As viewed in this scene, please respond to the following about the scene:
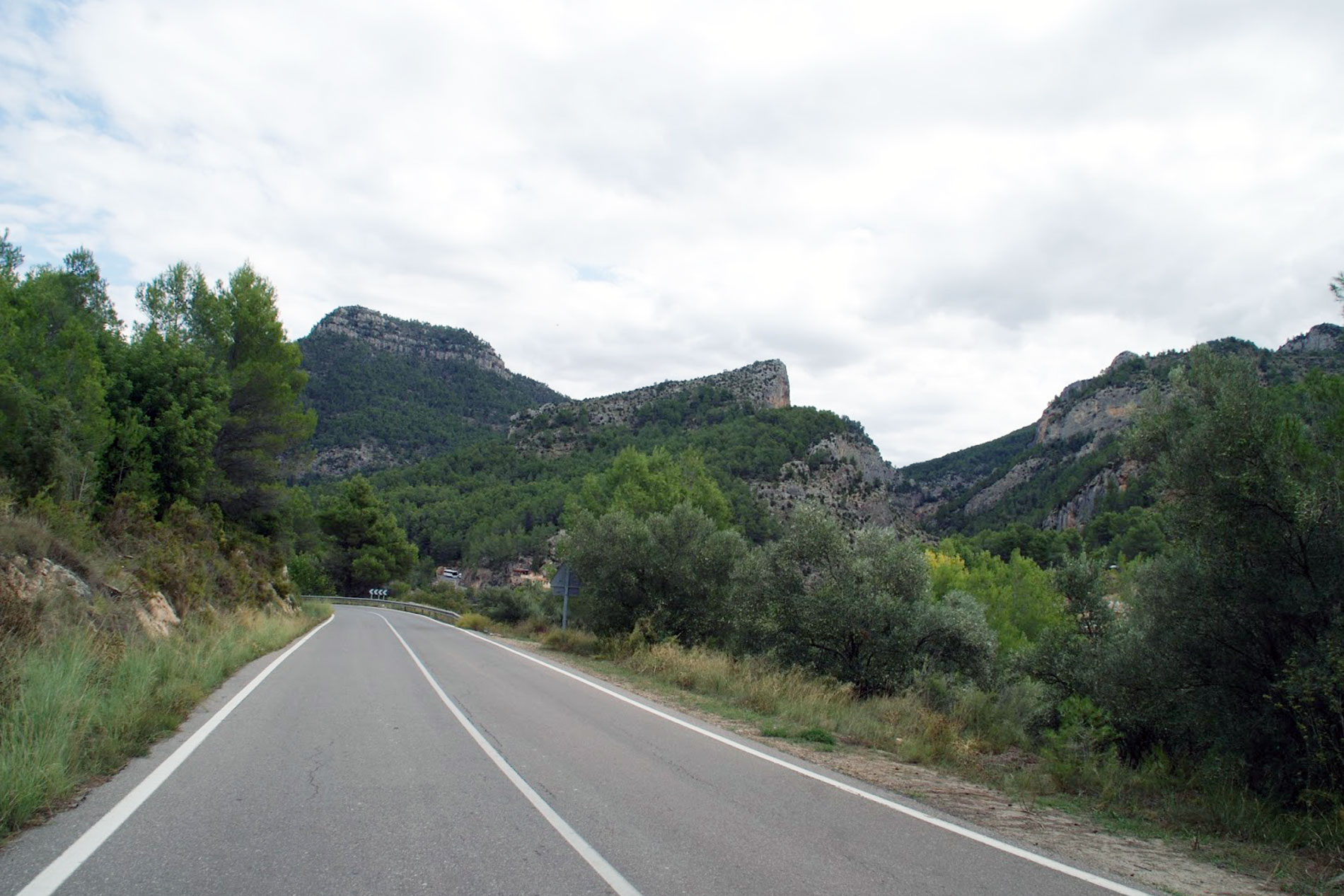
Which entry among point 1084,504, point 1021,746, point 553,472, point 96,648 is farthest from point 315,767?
point 1084,504

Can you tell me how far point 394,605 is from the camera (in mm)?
57594

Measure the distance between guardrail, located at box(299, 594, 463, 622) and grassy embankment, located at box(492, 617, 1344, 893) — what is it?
97.5 feet

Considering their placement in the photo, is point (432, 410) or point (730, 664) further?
point (432, 410)

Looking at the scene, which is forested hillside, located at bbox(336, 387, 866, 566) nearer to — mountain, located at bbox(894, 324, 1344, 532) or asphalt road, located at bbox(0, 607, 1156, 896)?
mountain, located at bbox(894, 324, 1344, 532)

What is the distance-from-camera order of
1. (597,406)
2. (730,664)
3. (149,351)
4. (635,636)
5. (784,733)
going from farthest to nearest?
(597,406)
(149,351)
(635,636)
(730,664)
(784,733)

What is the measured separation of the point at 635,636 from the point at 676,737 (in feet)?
40.6

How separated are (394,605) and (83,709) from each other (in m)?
53.8

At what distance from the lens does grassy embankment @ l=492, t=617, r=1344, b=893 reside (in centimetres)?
577

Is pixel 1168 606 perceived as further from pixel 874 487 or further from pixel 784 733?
pixel 874 487

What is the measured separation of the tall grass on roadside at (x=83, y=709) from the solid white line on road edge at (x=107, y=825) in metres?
0.36

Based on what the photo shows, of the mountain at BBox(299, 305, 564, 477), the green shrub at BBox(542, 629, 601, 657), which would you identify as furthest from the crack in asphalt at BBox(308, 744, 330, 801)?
the mountain at BBox(299, 305, 564, 477)

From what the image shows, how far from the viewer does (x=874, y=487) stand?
348 feet

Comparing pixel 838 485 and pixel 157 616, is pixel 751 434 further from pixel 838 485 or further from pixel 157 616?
pixel 157 616

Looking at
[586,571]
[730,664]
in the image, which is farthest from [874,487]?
[730,664]
